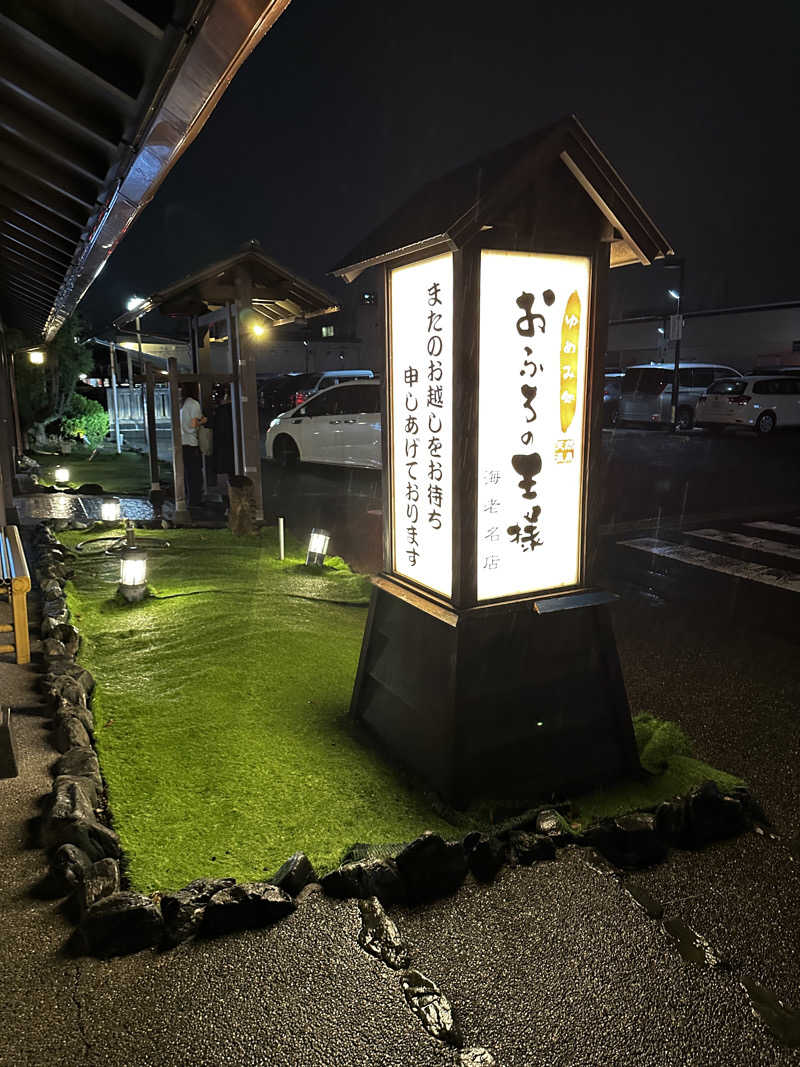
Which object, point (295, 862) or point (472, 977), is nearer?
point (472, 977)

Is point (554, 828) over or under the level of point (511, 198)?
under

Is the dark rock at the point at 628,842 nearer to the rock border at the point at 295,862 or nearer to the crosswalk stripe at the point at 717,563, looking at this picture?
the rock border at the point at 295,862

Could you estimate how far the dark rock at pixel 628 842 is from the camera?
3244 mm

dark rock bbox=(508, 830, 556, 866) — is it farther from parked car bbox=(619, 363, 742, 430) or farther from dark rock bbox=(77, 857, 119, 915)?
parked car bbox=(619, 363, 742, 430)

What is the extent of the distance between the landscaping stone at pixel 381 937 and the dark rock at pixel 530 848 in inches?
28.0

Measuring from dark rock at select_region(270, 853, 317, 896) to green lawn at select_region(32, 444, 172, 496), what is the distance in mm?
12223

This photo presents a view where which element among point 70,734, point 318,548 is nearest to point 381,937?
point 70,734

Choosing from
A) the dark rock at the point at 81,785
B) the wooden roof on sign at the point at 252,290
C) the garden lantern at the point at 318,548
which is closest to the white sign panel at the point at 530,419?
the dark rock at the point at 81,785

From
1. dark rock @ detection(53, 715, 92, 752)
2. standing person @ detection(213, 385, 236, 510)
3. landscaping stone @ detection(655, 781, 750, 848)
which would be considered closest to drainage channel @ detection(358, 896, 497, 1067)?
landscaping stone @ detection(655, 781, 750, 848)

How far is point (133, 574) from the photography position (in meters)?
6.97

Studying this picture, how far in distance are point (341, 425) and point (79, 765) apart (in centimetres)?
1350

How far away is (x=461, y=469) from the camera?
137 inches

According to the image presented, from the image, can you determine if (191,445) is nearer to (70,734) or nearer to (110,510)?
(110,510)

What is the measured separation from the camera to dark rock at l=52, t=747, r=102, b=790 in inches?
146
